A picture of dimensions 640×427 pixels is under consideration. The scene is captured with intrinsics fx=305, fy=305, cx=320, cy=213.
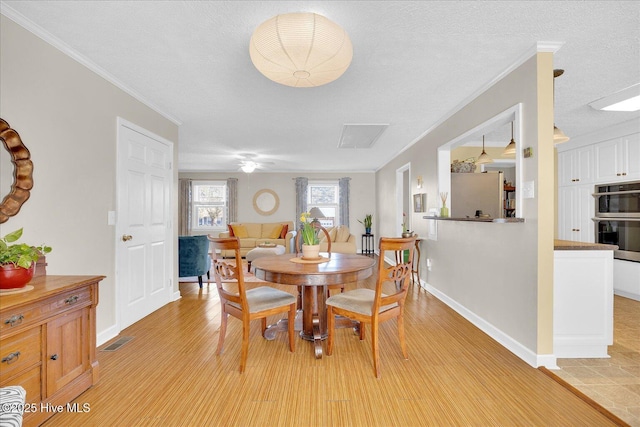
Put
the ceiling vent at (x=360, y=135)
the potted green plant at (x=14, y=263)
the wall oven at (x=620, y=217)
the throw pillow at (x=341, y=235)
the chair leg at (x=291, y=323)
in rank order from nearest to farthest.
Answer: the potted green plant at (x=14, y=263)
the chair leg at (x=291, y=323)
the wall oven at (x=620, y=217)
the ceiling vent at (x=360, y=135)
the throw pillow at (x=341, y=235)

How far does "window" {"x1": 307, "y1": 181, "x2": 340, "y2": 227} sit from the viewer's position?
29.2 feet

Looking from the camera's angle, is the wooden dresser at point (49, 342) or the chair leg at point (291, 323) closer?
the wooden dresser at point (49, 342)

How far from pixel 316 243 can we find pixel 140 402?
166 centimetres

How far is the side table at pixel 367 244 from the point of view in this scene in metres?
8.63

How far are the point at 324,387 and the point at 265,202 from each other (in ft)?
23.5

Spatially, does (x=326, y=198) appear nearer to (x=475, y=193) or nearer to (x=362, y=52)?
(x=475, y=193)

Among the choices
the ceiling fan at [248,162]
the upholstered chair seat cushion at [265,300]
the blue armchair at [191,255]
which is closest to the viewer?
the upholstered chair seat cushion at [265,300]

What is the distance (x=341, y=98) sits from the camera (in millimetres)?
3275

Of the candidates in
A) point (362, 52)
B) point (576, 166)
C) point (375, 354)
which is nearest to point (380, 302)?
point (375, 354)

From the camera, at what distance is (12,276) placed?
1574 millimetres

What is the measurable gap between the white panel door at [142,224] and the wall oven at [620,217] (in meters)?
5.62

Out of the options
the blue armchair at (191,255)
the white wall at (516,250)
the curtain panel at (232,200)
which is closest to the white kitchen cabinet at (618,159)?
the white wall at (516,250)

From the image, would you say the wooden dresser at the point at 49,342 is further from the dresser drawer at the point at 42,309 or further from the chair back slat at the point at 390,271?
the chair back slat at the point at 390,271

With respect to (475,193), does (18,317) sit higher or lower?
lower
